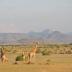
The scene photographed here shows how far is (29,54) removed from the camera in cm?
3150

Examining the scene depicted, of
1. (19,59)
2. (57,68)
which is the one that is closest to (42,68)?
(57,68)

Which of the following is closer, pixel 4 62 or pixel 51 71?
pixel 51 71

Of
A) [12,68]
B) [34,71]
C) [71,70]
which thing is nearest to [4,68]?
[12,68]

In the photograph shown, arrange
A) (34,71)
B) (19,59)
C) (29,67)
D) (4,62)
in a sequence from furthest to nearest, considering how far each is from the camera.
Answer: (19,59) → (4,62) → (29,67) → (34,71)

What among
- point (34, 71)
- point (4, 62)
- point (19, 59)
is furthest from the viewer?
point (19, 59)

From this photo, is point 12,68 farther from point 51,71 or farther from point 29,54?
point 29,54

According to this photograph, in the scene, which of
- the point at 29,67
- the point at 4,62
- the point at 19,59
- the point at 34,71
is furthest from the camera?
the point at 19,59

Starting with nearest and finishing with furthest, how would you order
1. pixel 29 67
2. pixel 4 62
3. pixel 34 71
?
pixel 34 71
pixel 29 67
pixel 4 62

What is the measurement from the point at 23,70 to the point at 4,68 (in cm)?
170

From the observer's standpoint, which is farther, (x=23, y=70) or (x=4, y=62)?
(x=4, y=62)

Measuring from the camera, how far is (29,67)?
2709 cm

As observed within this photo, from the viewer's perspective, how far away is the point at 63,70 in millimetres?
25500

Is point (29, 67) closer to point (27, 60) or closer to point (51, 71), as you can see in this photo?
point (51, 71)

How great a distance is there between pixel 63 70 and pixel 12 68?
11.8ft
